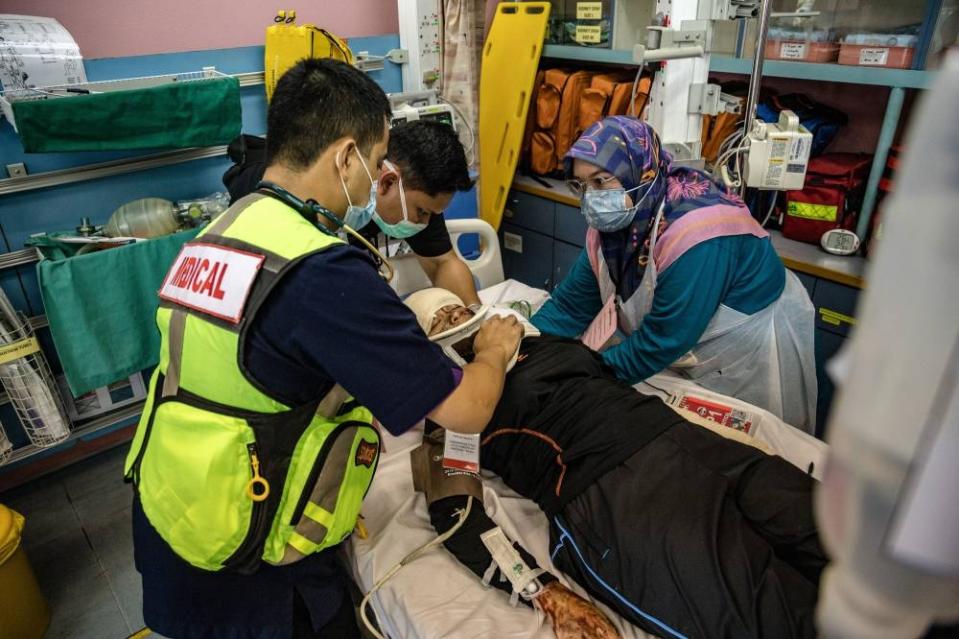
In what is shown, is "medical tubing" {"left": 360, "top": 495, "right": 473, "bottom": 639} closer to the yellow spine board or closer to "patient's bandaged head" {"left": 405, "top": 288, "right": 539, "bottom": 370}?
"patient's bandaged head" {"left": 405, "top": 288, "right": 539, "bottom": 370}

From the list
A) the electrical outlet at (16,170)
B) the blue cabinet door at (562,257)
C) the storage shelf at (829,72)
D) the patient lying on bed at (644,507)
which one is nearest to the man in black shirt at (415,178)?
the patient lying on bed at (644,507)

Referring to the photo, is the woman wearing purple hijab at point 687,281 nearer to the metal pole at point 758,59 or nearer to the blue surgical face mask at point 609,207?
the blue surgical face mask at point 609,207

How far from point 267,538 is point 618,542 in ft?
2.32

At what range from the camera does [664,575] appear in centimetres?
120

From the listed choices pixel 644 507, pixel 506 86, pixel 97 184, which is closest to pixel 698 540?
pixel 644 507

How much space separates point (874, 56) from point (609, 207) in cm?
135

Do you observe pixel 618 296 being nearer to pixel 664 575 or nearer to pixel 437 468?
pixel 437 468

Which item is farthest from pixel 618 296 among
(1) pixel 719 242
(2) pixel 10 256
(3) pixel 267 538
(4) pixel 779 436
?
(2) pixel 10 256

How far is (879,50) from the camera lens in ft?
7.45

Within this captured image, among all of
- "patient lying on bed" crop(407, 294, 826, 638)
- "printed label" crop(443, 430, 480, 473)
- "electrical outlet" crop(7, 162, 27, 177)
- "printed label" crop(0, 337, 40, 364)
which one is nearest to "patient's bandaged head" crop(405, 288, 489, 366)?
"patient lying on bed" crop(407, 294, 826, 638)

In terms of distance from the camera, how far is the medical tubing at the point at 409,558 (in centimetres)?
136

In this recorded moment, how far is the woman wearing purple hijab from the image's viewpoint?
5.84 ft

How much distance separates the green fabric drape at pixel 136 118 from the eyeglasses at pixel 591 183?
1.46 metres

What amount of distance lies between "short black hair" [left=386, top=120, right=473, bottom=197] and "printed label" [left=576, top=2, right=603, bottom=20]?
185 cm
